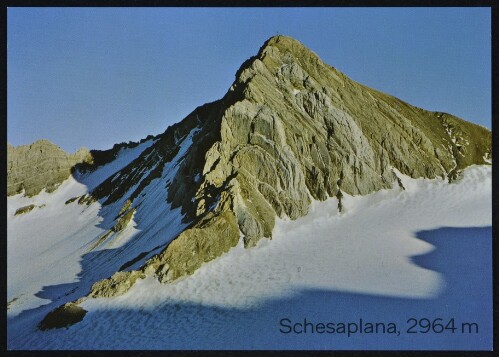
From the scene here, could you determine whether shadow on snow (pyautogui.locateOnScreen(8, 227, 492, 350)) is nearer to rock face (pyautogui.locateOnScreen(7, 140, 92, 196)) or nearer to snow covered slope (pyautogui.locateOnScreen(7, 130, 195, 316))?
snow covered slope (pyautogui.locateOnScreen(7, 130, 195, 316))

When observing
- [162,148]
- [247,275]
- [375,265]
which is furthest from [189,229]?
[162,148]

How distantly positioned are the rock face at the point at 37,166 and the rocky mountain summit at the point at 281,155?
2101 centimetres

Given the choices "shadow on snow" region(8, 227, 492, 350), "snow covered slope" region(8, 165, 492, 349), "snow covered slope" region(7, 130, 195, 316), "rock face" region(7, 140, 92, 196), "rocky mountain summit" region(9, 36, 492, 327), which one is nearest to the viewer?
"shadow on snow" region(8, 227, 492, 350)

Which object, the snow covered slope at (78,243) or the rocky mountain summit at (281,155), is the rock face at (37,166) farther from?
the rocky mountain summit at (281,155)

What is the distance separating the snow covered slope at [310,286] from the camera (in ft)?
60.4

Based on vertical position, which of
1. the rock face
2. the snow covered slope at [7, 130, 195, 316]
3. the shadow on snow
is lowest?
the shadow on snow

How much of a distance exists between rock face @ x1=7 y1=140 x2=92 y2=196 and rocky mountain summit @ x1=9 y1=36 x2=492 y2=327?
21.0 m

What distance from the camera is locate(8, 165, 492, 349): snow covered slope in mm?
18406

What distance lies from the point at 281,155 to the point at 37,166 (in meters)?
44.2

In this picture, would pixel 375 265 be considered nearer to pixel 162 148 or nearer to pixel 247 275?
pixel 247 275

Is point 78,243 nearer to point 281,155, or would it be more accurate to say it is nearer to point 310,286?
point 281,155

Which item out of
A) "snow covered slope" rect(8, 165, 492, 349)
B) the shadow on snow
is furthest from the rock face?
the shadow on snow

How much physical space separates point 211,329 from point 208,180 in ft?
36.0
